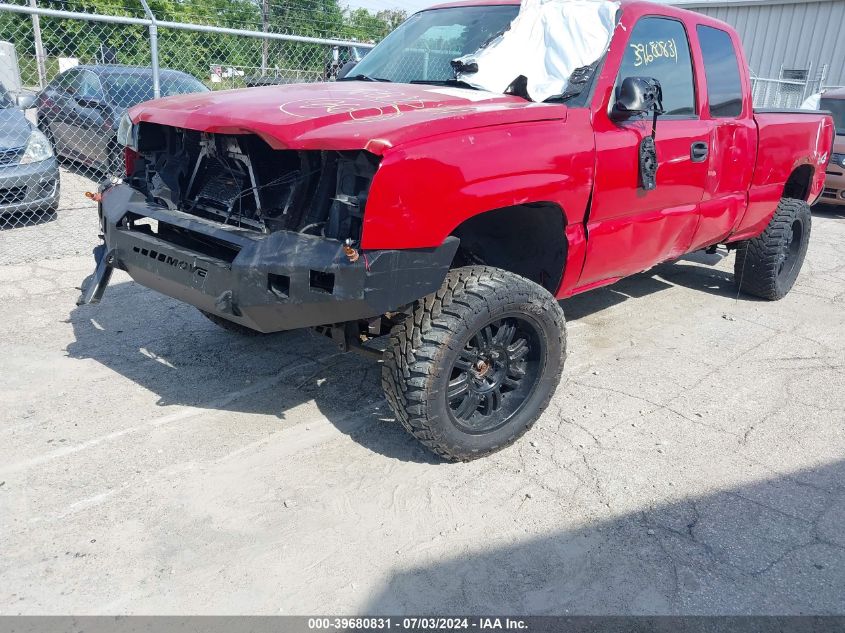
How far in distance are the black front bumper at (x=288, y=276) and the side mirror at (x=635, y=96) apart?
1.24m

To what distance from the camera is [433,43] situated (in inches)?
A: 167

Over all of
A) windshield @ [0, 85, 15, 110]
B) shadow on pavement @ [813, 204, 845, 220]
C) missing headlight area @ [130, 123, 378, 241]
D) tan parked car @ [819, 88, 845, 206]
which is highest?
missing headlight area @ [130, 123, 378, 241]

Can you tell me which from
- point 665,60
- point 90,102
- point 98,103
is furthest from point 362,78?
point 90,102

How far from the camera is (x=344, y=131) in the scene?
274 cm

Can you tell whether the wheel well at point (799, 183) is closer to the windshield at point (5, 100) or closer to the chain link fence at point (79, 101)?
the chain link fence at point (79, 101)

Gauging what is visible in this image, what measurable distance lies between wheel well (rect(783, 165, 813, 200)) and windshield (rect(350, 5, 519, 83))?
121 inches

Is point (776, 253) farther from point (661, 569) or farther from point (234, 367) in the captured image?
point (234, 367)

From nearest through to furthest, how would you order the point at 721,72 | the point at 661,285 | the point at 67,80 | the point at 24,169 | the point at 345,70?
the point at 721,72, the point at 345,70, the point at 661,285, the point at 24,169, the point at 67,80

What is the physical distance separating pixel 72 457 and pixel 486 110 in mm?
2411

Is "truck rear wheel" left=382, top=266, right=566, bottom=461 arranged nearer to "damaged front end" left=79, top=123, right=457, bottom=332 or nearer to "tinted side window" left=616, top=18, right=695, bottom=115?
"damaged front end" left=79, top=123, right=457, bottom=332

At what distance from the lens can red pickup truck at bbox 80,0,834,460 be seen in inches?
108

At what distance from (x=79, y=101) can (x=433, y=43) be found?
6.40 meters

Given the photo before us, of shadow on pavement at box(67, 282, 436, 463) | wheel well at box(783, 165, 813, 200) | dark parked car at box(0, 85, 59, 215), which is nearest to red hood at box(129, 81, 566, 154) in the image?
shadow on pavement at box(67, 282, 436, 463)

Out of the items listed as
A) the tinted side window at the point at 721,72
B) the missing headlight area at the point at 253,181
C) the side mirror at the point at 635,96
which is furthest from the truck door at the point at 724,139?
the missing headlight area at the point at 253,181
